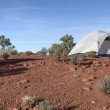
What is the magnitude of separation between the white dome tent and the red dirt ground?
7.99m

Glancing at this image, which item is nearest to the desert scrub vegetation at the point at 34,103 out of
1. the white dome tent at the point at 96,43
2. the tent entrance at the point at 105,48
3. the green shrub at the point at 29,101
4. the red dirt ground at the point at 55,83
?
the green shrub at the point at 29,101

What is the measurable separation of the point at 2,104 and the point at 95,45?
52.2 ft

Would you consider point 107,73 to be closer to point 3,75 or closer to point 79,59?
point 79,59

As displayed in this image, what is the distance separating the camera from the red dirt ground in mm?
14336

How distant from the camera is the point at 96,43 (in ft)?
95.2

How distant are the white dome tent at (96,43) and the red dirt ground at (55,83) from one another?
7994mm

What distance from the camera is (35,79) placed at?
1702cm

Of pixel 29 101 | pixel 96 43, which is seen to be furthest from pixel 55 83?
pixel 96 43

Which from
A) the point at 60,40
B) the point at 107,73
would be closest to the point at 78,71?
the point at 107,73

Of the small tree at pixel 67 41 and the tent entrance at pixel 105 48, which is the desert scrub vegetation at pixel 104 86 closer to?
the tent entrance at pixel 105 48

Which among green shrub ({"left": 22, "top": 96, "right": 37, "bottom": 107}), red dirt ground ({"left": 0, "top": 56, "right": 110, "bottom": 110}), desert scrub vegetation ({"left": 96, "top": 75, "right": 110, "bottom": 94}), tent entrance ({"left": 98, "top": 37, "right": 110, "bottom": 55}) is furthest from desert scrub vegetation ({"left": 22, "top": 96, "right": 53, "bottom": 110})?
tent entrance ({"left": 98, "top": 37, "right": 110, "bottom": 55})

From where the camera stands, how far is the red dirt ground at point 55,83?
14.3 meters

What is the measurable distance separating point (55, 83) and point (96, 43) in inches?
520

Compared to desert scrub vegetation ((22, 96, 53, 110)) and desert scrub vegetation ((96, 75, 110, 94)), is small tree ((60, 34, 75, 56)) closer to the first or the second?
desert scrub vegetation ((96, 75, 110, 94))
